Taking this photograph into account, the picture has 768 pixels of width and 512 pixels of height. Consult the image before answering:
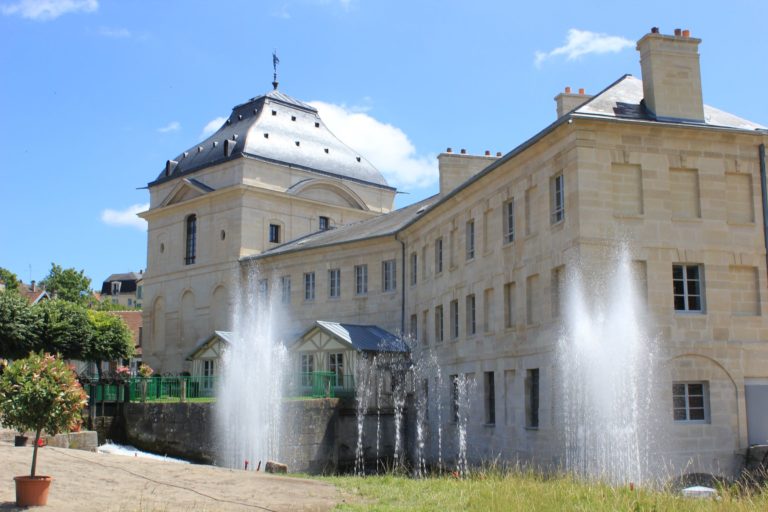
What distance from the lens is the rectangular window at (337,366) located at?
1316 inches

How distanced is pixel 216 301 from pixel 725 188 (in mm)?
32394

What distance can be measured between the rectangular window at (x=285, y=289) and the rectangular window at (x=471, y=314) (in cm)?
1575

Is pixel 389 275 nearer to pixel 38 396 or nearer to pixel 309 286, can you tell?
pixel 309 286

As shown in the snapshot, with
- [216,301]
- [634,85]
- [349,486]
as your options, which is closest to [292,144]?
[216,301]

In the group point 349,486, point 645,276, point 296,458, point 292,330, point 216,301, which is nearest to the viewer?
point 349,486

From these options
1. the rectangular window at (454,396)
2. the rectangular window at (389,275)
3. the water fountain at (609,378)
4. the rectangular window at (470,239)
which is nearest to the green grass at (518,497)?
the water fountain at (609,378)

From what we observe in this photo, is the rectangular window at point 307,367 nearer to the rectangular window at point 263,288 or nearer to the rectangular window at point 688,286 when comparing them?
the rectangular window at point 263,288

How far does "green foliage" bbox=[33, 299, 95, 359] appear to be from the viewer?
40156 millimetres

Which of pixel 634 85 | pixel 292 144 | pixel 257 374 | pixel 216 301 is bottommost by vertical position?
pixel 257 374

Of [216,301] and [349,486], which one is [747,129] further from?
[216,301]

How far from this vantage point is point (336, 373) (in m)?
33.7

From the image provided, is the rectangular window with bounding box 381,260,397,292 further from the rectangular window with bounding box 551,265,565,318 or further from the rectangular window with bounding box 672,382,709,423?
the rectangular window with bounding box 672,382,709,423

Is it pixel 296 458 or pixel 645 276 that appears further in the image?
pixel 296 458

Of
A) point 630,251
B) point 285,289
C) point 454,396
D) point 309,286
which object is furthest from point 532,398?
point 285,289
